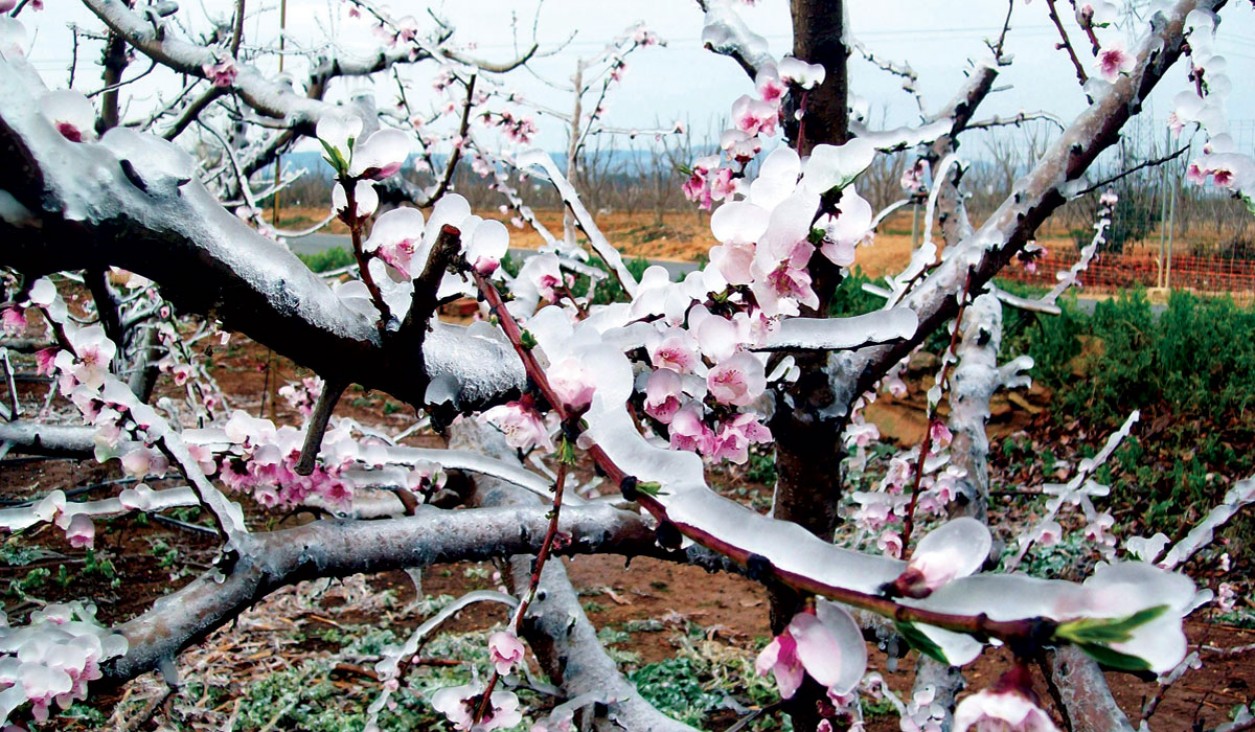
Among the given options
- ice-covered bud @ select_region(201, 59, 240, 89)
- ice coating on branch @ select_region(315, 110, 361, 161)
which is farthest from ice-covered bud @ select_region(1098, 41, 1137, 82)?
ice-covered bud @ select_region(201, 59, 240, 89)

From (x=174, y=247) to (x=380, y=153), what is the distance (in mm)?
151

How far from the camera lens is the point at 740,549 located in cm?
48

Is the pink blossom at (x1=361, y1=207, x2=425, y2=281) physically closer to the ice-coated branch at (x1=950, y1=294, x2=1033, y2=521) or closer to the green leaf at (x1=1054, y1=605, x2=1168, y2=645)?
the green leaf at (x1=1054, y1=605, x2=1168, y2=645)

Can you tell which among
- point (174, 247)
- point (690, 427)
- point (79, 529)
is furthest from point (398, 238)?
point (79, 529)

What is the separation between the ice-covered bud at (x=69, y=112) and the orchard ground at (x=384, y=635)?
2242 mm

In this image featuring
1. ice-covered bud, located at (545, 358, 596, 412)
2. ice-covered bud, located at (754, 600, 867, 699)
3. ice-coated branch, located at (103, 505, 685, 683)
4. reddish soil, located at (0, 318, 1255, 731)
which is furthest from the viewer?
reddish soil, located at (0, 318, 1255, 731)

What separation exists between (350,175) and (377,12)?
3.88m

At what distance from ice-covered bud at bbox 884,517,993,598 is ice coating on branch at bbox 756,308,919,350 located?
1.09 feet

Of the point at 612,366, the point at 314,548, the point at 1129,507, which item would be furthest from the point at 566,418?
the point at 1129,507

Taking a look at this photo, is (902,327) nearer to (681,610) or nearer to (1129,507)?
(681,610)

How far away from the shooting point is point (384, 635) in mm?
4062

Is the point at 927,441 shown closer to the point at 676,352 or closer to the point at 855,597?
the point at 676,352

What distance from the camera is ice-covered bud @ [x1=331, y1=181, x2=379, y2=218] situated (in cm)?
66

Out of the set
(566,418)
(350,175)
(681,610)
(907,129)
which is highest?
(907,129)
